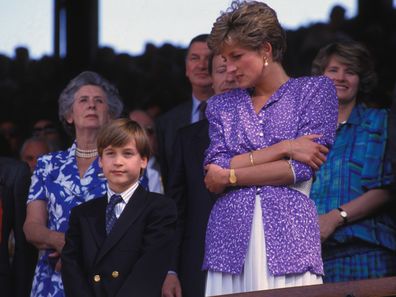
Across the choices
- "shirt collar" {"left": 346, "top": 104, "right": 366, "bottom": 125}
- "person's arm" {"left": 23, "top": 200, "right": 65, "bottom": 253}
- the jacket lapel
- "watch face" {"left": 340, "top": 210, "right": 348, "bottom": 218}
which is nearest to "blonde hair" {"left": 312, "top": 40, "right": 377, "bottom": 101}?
"shirt collar" {"left": 346, "top": 104, "right": 366, "bottom": 125}

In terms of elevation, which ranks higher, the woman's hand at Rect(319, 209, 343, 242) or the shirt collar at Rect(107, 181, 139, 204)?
the shirt collar at Rect(107, 181, 139, 204)

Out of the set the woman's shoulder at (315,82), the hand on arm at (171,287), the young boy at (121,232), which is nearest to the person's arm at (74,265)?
the young boy at (121,232)

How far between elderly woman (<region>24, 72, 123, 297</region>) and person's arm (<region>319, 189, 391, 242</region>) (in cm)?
113

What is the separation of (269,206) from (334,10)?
14.7 ft

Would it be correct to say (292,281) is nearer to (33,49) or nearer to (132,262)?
(132,262)

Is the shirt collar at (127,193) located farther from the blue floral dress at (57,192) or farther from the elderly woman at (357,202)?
the elderly woman at (357,202)

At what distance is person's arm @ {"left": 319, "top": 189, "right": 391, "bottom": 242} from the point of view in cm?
657

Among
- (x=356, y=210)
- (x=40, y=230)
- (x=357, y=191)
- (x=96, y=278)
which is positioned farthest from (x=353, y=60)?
(x=96, y=278)

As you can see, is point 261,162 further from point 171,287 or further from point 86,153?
point 86,153

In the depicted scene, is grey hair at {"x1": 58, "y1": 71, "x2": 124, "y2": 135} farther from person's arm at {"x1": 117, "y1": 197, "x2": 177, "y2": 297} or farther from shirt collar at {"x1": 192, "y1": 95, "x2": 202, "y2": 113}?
person's arm at {"x1": 117, "y1": 197, "x2": 177, "y2": 297}

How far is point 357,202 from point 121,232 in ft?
4.40

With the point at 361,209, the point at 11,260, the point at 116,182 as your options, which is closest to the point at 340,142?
the point at 361,209

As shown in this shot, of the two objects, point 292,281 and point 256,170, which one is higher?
point 256,170

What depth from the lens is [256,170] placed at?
5.46 m
